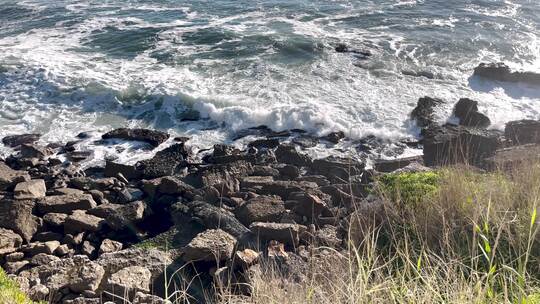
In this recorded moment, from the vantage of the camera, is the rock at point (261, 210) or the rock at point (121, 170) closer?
the rock at point (261, 210)

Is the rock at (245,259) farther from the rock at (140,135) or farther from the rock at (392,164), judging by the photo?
the rock at (140,135)

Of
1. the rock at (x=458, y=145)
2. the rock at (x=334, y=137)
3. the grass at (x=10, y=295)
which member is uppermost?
the grass at (x=10, y=295)

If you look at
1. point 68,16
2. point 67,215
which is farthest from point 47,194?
point 68,16

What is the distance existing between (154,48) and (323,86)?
23.1 ft

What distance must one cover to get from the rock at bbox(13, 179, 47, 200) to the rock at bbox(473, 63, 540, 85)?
1326 centimetres

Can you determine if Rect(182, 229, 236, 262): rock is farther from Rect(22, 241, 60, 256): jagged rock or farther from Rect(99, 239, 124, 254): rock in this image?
Rect(22, 241, 60, 256): jagged rock

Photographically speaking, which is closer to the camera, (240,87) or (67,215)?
(67,215)

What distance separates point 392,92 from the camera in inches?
615

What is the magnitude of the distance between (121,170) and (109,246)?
10.5 ft

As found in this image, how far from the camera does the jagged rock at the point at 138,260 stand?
6.57m

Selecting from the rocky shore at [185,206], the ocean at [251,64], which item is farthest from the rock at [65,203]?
the ocean at [251,64]

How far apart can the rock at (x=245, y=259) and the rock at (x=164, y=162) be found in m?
4.74

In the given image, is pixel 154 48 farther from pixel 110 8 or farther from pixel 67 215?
pixel 67 215

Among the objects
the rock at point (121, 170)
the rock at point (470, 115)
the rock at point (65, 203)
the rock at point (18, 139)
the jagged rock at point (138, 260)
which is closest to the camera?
the jagged rock at point (138, 260)
